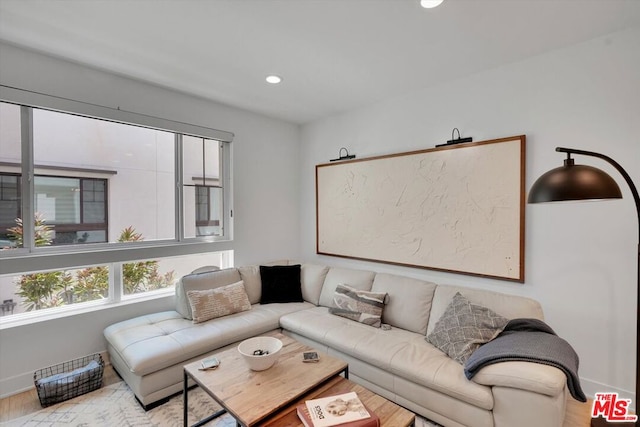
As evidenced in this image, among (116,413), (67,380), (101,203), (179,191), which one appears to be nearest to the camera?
(116,413)

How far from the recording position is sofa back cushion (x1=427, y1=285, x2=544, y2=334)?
85.8 inches

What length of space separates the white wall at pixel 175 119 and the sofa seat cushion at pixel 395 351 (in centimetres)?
139

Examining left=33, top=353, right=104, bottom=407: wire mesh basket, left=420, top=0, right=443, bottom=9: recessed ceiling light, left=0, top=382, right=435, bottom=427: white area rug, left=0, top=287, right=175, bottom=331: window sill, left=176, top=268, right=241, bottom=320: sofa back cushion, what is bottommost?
left=0, top=382, right=435, bottom=427: white area rug

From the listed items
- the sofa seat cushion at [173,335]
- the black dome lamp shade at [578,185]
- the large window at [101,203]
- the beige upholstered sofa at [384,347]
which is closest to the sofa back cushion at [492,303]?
the beige upholstered sofa at [384,347]

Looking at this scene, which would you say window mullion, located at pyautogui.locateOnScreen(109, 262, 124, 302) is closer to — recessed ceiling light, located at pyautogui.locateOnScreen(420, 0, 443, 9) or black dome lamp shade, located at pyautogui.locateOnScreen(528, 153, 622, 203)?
recessed ceiling light, located at pyautogui.locateOnScreen(420, 0, 443, 9)

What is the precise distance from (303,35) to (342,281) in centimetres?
230

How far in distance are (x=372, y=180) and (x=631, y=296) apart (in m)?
2.30

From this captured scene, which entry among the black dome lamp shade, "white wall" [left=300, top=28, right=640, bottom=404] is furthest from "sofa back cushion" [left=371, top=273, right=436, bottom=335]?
the black dome lamp shade

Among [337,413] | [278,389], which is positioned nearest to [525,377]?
[337,413]

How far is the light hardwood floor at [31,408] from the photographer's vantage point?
2.01m

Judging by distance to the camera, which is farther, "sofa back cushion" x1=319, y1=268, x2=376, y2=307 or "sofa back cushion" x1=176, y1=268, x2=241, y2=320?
"sofa back cushion" x1=319, y1=268, x2=376, y2=307

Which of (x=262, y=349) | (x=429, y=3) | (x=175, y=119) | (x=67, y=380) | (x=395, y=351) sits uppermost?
(x=429, y=3)

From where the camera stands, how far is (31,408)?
2154 mm

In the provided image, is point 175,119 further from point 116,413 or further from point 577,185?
point 577,185
